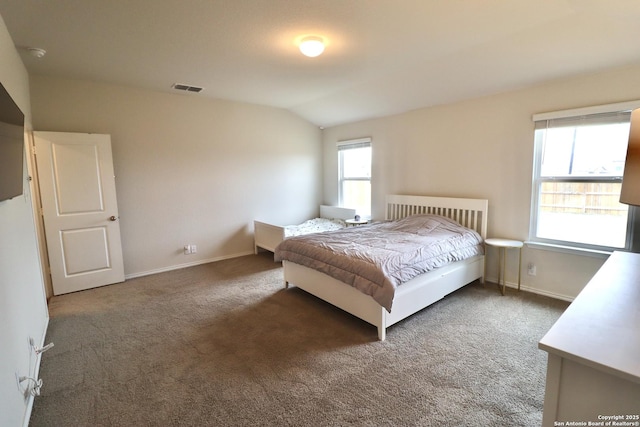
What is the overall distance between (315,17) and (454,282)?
2.85 metres

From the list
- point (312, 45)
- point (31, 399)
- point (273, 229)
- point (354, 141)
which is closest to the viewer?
point (31, 399)

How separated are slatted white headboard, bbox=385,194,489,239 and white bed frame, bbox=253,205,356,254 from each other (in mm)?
918

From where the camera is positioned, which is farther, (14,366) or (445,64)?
(445,64)

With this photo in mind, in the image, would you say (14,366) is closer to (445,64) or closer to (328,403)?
(328,403)

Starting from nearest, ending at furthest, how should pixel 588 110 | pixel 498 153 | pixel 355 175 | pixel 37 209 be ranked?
pixel 588 110 < pixel 37 209 < pixel 498 153 < pixel 355 175

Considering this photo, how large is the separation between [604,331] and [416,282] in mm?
1687

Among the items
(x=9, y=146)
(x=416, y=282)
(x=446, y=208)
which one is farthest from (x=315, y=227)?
(x=9, y=146)

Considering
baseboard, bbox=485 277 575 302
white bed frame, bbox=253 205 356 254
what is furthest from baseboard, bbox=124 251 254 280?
baseboard, bbox=485 277 575 302

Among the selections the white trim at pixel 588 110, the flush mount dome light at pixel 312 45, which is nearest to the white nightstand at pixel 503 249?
the white trim at pixel 588 110

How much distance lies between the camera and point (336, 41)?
2.69 m

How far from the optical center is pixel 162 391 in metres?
1.97

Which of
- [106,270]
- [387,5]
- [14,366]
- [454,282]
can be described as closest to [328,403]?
[14,366]

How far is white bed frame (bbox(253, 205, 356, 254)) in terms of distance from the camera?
4.61 m

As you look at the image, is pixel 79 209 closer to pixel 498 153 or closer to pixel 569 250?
pixel 498 153
